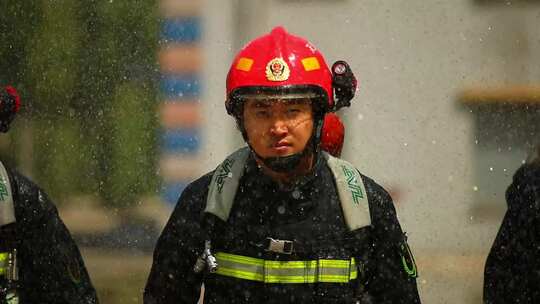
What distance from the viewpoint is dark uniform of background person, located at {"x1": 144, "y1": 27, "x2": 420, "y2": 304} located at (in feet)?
15.3

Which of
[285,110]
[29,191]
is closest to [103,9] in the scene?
[29,191]

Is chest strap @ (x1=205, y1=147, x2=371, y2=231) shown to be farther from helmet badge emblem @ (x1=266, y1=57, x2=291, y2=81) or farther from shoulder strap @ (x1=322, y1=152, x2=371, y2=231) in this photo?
helmet badge emblem @ (x1=266, y1=57, x2=291, y2=81)

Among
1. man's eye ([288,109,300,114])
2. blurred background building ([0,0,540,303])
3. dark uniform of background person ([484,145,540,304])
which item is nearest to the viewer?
man's eye ([288,109,300,114])

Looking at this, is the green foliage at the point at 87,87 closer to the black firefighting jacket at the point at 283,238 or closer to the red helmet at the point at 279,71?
Answer: the red helmet at the point at 279,71

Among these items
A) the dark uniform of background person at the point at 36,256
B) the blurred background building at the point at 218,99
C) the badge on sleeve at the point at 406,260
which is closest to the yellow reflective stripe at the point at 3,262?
the dark uniform of background person at the point at 36,256

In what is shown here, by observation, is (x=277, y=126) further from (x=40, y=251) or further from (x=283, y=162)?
(x=40, y=251)

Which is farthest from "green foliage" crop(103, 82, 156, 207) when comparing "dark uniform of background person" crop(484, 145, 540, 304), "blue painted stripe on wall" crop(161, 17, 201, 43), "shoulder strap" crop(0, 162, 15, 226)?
"dark uniform of background person" crop(484, 145, 540, 304)

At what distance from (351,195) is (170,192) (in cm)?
643

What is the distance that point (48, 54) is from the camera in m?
11.8

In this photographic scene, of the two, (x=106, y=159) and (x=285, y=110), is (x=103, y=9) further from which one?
(x=285, y=110)

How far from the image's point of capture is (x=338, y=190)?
4781 mm

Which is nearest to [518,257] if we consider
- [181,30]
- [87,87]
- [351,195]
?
[351,195]

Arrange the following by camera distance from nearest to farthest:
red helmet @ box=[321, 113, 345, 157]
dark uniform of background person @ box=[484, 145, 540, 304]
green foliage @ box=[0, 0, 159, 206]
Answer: dark uniform of background person @ box=[484, 145, 540, 304]
red helmet @ box=[321, 113, 345, 157]
green foliage @ box=[0, 0, 159, 206]

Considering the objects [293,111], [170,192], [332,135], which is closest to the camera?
[293,111]
